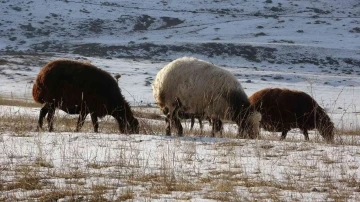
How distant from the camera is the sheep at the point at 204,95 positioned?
10203 mm

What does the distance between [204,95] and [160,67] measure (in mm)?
29256

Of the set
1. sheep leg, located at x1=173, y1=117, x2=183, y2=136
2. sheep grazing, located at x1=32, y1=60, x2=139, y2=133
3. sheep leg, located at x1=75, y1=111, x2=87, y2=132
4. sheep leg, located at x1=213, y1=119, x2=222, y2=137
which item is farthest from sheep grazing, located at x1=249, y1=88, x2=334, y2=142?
sheep leg, located at x1=75, y1=111, x2=87, y2=132

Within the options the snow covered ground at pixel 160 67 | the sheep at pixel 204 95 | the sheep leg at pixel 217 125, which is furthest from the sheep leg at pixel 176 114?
the sheep leg at pixel 217 125

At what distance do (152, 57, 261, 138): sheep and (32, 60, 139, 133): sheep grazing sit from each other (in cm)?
92

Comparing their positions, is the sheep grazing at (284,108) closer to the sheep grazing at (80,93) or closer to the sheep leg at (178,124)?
the sheep leg at (178,124)

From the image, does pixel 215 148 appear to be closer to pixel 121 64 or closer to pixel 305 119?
pixel 305 119

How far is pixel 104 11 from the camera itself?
64375mm

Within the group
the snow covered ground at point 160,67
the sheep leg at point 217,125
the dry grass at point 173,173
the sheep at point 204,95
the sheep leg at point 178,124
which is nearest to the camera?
the dry grass at point 173,173

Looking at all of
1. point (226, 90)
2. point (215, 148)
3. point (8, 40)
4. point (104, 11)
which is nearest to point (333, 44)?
point (104, 11)

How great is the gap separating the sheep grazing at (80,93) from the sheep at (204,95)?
918 mm

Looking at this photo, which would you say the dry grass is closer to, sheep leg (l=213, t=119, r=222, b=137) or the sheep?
the sheep

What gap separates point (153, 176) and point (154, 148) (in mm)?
1389

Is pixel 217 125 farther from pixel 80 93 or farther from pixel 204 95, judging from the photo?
pixel 80 93

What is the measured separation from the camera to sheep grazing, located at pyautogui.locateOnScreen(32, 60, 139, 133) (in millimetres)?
10211
